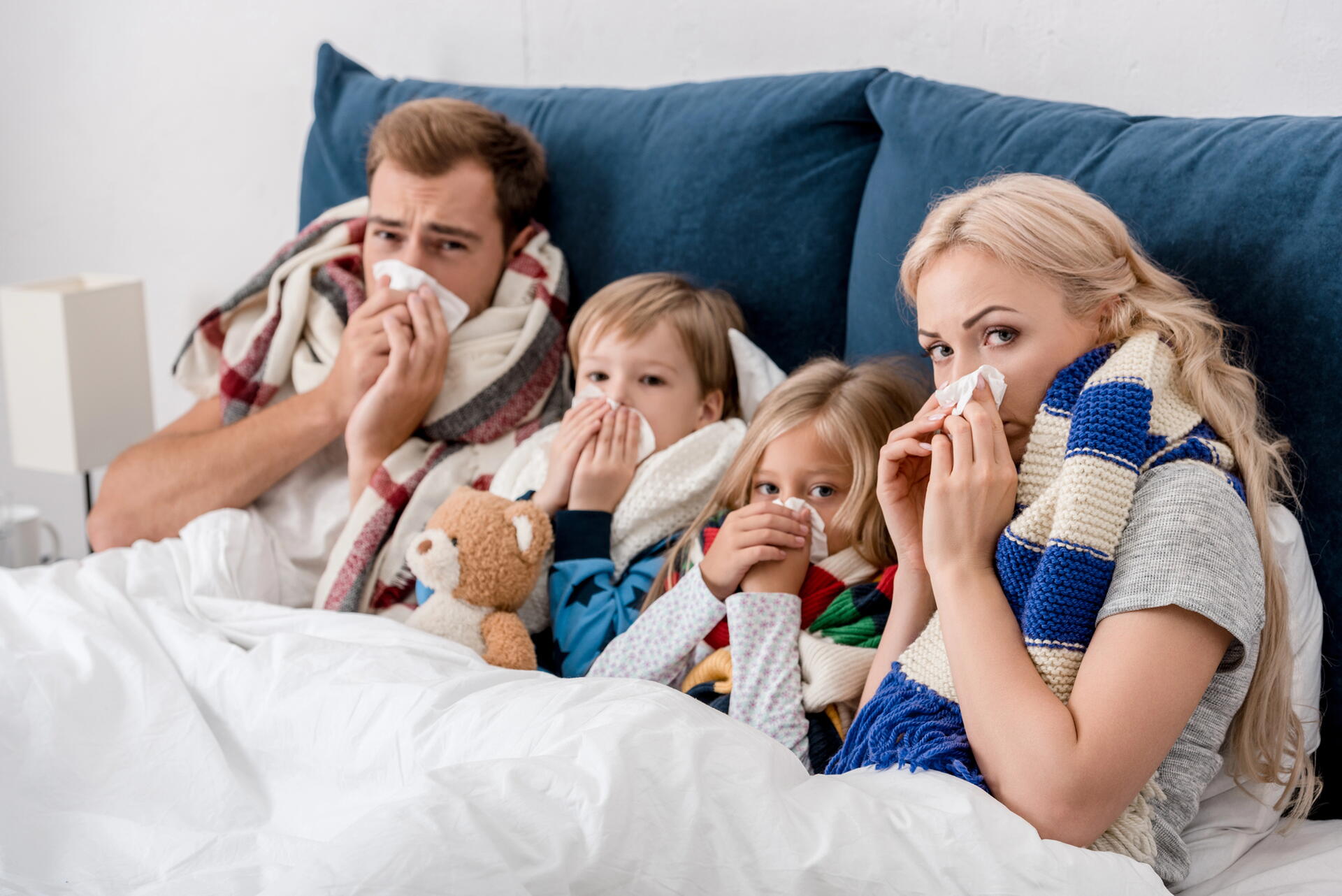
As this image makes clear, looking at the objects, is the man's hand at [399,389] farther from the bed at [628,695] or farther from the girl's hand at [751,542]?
the girl's hand at [751,542]

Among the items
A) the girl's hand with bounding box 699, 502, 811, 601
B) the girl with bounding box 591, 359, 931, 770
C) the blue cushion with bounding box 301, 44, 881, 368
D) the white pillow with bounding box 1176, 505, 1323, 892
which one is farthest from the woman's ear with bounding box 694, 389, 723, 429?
the white pillow with bounding box 1176, 505, 1323, 892

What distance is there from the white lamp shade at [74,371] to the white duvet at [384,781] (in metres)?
0.74

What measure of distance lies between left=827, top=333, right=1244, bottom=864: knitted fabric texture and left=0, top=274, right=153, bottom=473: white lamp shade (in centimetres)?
174

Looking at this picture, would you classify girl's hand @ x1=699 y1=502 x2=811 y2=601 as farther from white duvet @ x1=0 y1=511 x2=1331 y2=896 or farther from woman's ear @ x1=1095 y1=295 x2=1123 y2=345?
woman's ear @ x1=1095 y1=295 x2=1123 y2=345

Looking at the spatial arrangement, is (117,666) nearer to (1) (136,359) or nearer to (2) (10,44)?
(1) (136,359)

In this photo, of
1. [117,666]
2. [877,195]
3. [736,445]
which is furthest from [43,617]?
[877,195]

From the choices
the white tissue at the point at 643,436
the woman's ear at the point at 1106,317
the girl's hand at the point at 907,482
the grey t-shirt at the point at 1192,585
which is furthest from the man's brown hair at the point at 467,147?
the grey t-shirt at the point at 1192,585

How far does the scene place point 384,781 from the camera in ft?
3.84

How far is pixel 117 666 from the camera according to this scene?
1363 millimetres

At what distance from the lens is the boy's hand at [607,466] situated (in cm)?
160

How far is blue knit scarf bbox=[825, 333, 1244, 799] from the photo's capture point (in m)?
1.04

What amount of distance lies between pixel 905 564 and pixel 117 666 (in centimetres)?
91

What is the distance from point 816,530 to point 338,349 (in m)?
0.93

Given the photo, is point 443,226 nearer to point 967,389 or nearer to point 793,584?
point 793,584
